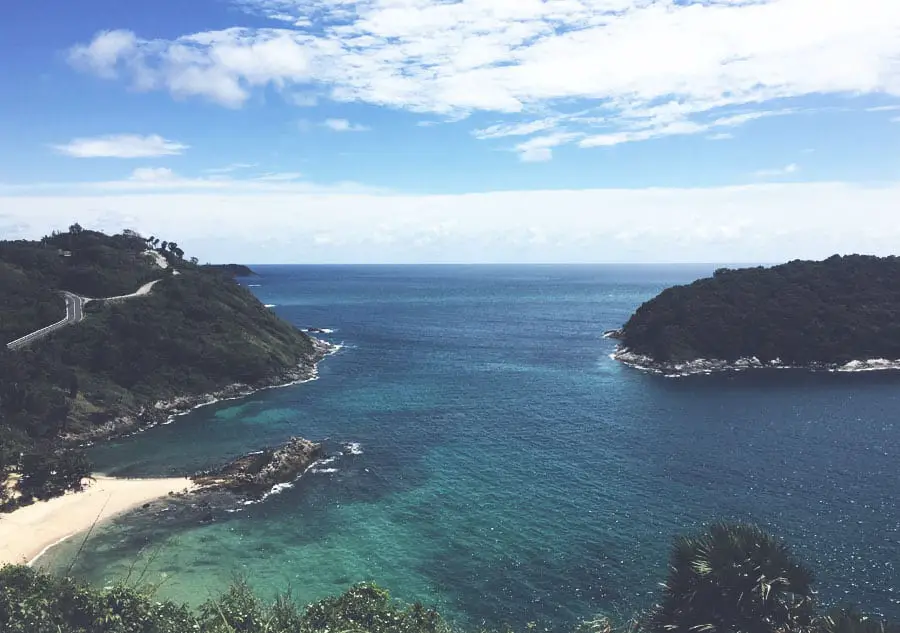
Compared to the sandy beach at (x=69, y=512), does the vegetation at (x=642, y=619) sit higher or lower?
higher

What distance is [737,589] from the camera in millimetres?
23375

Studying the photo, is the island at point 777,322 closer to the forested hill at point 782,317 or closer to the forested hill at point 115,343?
the forested hill at point 782,317

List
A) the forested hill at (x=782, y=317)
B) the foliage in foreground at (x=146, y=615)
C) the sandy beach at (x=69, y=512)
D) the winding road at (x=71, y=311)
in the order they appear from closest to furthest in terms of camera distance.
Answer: the foliage in foreground at (x=146, y=615) → the sandy beach at (x=69, y=512) → the winding road at (x=71, y=311) → the forested hill at (x=782, y=317)

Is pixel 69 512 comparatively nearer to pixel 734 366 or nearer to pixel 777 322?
pixel 734 366

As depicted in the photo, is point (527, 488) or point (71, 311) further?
point (71, 311)

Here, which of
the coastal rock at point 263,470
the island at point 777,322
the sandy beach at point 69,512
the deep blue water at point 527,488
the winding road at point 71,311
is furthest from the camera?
the island at point 777,322

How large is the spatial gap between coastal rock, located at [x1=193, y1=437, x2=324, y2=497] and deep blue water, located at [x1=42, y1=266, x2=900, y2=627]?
2655 mm

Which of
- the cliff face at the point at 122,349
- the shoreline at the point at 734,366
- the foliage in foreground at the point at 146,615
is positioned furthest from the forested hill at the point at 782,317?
the foliage in foreground at the point at 146,615

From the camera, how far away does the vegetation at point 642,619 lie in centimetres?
2295

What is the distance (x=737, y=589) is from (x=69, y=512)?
192ft

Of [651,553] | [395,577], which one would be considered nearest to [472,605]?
[395,577]

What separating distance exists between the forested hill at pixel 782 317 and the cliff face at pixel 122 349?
82.7 m

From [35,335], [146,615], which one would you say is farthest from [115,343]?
[146,615]

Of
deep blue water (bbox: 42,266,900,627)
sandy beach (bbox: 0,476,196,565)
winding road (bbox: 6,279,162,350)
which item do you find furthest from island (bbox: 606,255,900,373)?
winding road (bbox: 6,279,162,350)
